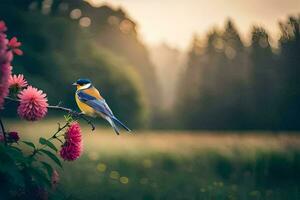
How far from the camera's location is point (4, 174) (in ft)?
6.28

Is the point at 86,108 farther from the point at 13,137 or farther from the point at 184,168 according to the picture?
the point at 184,168

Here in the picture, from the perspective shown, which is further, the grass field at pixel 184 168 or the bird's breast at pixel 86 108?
the grass field at pixel 184 168

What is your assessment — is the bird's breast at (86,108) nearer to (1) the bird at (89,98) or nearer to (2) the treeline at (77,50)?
(1) the bird at (89,98)

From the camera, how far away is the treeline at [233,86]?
29.5m

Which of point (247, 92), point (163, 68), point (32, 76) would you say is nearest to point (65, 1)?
point (32, 76)

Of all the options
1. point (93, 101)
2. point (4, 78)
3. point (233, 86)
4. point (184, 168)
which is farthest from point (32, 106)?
point (233, 86)

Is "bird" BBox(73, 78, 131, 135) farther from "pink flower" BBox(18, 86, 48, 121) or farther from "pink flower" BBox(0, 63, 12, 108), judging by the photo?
"pink flower" BBox(0, 63, 12, 108)

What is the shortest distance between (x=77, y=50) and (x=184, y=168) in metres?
17.4

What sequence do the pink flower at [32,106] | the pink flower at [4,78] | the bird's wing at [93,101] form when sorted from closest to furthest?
the pink flower at [4,78], the pink flower at [32,106], the bird's wing at [93,101]

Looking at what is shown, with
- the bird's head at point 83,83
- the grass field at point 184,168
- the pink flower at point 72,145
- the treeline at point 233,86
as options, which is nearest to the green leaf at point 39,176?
the pink flower at point 72,145

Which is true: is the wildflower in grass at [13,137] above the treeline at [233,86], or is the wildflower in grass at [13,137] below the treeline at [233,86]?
below

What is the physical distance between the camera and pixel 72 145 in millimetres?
1943

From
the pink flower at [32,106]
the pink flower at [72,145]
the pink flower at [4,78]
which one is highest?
the pink flower at [4,78]

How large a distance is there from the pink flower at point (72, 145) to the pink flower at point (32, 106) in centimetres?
15
